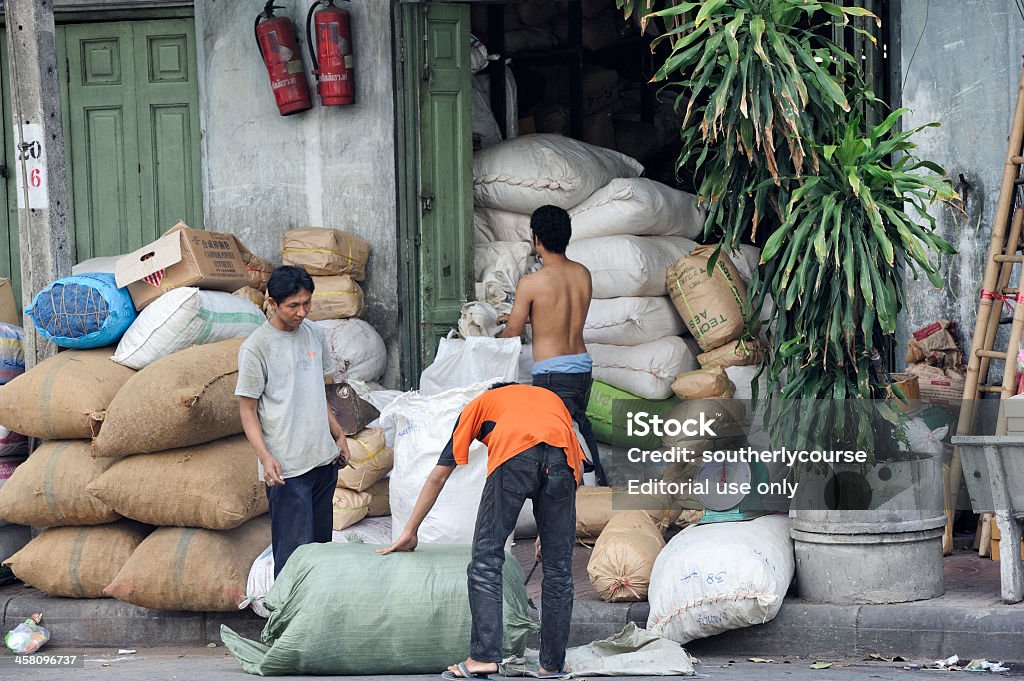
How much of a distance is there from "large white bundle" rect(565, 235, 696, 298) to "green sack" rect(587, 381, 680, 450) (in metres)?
0.65

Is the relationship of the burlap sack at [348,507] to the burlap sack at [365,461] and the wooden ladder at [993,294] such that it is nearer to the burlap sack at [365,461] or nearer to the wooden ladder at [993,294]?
the burlap sack at [365,461]

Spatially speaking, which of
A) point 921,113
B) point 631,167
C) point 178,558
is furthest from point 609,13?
point 178,558

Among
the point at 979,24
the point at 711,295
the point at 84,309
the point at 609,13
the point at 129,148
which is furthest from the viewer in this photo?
the point at 609,13

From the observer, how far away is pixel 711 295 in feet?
26.2

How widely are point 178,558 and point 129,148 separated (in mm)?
3438

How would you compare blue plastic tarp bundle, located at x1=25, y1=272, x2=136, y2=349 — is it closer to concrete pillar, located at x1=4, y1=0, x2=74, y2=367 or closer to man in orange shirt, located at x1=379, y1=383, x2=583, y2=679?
concrete pillar, located at x1=4, y1=0, x2=74, y2=367

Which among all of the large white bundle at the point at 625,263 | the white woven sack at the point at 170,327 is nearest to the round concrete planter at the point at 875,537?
the large white bundle at the point at 625,263

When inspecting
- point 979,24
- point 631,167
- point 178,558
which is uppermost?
point 979,24

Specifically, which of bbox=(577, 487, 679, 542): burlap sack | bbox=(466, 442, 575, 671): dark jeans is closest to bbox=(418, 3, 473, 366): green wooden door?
bbox=(577, 487, 679, 542): burlap sack

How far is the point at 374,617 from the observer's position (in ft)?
17.3

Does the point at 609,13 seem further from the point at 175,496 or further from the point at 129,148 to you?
the point at 175,496

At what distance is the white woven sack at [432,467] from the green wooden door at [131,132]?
2.78 metres

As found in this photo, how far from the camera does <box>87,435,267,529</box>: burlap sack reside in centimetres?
619

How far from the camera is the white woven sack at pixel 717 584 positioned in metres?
5.45
